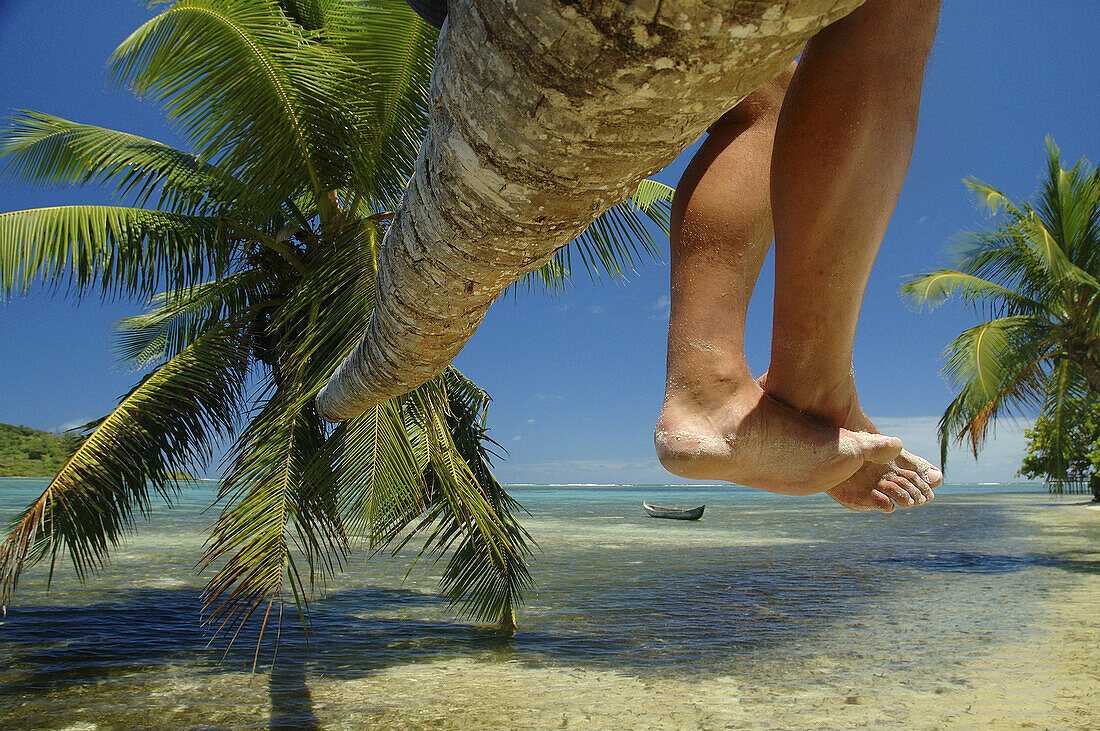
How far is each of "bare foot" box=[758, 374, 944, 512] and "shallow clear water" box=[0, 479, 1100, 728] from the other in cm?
381

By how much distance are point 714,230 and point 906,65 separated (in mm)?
367

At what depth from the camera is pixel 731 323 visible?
1.16 meters

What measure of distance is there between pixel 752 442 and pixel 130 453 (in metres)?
5.29

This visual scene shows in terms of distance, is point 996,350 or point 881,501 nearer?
point 881,501

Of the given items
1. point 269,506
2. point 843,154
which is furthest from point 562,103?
point 269,506

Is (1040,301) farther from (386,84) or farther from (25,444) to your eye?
(25,444)

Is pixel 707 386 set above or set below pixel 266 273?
below

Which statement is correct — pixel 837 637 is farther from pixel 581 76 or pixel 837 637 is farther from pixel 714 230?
pixel 581 76

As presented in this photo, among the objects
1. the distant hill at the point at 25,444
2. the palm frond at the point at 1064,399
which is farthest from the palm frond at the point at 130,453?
the distant hill at the point at 25,444

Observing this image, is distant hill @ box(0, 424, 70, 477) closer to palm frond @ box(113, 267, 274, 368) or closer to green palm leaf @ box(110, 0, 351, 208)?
palm frond @ box(113, 267, 274, 368)

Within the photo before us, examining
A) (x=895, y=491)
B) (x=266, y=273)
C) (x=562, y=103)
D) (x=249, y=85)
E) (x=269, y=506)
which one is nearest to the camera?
(x=562, y=103)

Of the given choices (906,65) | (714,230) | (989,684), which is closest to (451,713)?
(989,684)

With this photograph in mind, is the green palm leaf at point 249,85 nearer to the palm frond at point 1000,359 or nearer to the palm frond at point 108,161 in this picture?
the palm frond at point 108,161

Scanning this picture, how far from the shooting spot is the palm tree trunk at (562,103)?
13.3 inches
